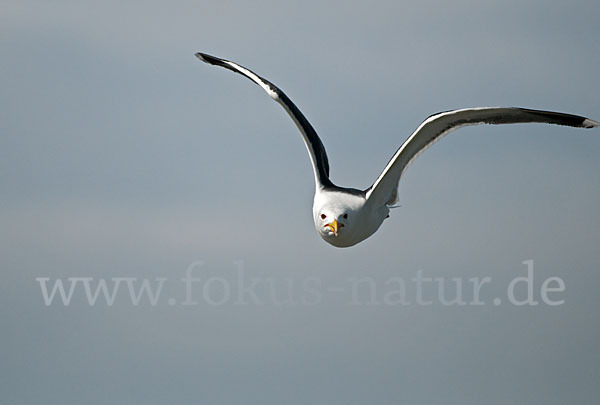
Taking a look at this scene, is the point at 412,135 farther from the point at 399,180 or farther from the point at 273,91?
the point at 273,91

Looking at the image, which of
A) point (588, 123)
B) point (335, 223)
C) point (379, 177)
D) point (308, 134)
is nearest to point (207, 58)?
point (308, 134)

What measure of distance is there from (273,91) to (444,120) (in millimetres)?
4465

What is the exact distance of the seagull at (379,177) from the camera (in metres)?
25.0

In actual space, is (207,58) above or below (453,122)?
above

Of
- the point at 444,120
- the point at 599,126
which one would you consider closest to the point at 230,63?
the point at 444,120

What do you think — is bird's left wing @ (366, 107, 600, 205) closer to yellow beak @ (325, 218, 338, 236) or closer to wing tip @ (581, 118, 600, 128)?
wing tip @ (581, 118, 600, 128)

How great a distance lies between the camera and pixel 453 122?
2538 cm

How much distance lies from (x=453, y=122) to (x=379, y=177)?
2.00m

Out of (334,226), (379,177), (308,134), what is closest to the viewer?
(334,226)

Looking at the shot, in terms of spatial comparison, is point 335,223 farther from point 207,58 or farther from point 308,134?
point 207,58

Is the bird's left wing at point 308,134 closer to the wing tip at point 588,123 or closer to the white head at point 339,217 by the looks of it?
the white head at point 339,217

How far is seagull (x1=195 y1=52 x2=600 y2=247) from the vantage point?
25.0 m

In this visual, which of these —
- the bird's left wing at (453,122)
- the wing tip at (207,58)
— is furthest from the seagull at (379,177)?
the wing tip at (207,58)

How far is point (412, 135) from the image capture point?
25.3m
